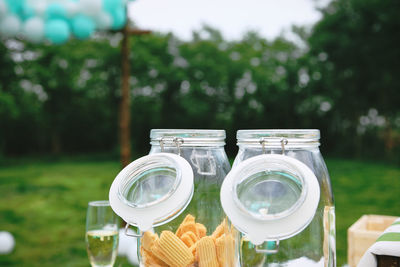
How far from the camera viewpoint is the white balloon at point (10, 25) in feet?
9.65

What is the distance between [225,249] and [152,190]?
0.17 meters

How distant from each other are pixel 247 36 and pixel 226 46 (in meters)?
1.24

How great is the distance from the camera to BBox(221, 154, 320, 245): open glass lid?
553mm

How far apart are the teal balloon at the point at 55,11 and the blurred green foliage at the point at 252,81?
30.3ft

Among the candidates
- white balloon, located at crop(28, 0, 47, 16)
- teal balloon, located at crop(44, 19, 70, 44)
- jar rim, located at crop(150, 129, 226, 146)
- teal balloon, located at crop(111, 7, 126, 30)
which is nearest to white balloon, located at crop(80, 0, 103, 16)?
teal balloon, located at crop(111, 7, 126, 30)

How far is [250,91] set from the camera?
1352 cm

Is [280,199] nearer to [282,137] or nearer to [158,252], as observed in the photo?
[282,137]

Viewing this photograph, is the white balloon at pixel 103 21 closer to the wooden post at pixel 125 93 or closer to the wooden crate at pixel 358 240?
the wooden post at pixel 125 93

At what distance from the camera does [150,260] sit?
700 millimetres

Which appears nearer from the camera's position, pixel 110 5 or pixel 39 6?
pixel 110 5

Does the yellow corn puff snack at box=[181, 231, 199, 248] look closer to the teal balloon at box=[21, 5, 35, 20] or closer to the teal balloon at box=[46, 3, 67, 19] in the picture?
the teal balloon at box=[46, 3, 67, 19]

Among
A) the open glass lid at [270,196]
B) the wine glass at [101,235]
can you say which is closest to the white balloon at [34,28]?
the wine glass at [101,235]

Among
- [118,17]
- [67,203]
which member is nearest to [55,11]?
[118,17]

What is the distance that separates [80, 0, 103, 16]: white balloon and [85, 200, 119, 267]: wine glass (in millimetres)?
2109
